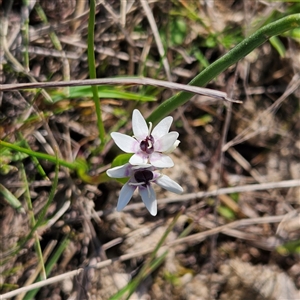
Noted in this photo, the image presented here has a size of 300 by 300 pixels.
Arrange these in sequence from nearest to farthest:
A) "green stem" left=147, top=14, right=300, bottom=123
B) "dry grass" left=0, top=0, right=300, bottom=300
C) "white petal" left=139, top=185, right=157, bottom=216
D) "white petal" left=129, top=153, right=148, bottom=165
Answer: "green stem" left=147, top=14, right=300, bottom=123 → "white petal" left=129, top=153, right=148, bottom=165 → "white petal" left=139, top=185, right=157, bottom=216 → "dry grass" left=0, top=0, right=300, bottom=300

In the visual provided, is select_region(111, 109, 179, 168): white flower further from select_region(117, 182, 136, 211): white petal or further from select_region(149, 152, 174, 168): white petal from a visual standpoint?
select_region(117, 182, 136, 211): white petal

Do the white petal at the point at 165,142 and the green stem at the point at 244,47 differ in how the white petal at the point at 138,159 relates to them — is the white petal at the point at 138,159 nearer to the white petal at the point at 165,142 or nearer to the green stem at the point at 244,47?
the white petal at the point at 165,142

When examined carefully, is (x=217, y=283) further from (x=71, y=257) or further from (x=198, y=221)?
(x=71, y=257)

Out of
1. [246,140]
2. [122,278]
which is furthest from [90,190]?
[246,140]

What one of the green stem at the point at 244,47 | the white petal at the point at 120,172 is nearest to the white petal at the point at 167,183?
the white petal at the point at 120,172

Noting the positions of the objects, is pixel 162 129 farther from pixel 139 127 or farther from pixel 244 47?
pixel 244 47

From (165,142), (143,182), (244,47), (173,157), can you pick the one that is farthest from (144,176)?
(173,157)

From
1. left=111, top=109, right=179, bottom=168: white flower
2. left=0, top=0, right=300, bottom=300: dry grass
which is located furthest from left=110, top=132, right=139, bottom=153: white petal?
left=0, top=0, right=300, bottom=300: dry grass
